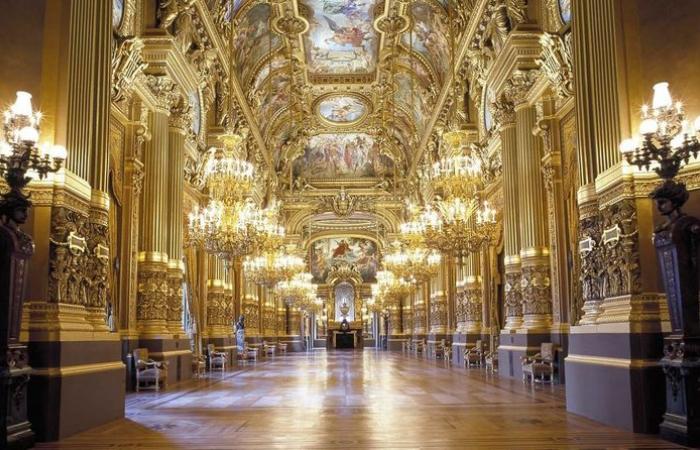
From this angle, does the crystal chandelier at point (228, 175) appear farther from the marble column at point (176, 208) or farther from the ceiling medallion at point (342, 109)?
the ceiling medallion at point (342, 109)

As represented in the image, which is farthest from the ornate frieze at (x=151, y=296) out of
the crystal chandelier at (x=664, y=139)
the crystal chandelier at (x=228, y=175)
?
the crystal chandelier at (x=664, y=139)

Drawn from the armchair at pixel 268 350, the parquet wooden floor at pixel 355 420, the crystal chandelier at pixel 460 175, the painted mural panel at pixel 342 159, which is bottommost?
the armchair at pixel 268 350

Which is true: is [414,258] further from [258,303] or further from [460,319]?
[258,303]

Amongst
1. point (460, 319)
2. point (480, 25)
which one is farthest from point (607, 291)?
point (460, 319)

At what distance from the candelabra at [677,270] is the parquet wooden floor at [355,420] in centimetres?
36

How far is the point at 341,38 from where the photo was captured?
1037 inches

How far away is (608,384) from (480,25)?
506 inches

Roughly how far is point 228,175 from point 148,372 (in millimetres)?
4193

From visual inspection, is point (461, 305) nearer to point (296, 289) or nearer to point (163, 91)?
point (296, 289)

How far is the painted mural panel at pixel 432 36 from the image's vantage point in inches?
885

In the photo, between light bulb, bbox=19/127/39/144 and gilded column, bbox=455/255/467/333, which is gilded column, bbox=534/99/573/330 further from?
light bulb, bbox=19/127/39/144

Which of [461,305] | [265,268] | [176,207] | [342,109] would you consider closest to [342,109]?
[342,109]

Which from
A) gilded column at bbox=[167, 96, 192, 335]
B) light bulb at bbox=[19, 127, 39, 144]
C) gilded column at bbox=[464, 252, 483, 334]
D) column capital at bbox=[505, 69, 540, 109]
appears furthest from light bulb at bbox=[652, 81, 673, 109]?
gilded column at bbox=[464, 252, 483, 334]

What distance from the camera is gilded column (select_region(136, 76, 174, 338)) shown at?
49.2ft
